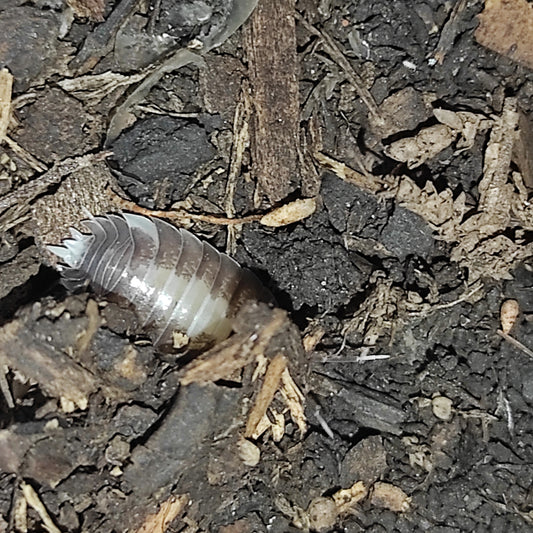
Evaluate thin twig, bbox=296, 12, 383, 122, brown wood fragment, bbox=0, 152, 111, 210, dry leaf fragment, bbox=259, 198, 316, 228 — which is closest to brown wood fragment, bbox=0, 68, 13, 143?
brown wood fragment, bbox=0, 152, 111, 210

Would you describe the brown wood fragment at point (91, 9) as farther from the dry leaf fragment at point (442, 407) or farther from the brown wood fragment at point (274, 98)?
the dry leaf fragment at point (442, 407)

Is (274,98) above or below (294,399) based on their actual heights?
above

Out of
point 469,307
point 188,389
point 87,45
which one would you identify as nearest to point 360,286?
point 469,307

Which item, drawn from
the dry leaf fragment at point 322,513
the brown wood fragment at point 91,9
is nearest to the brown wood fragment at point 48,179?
the brown wood fragment at point 91,9

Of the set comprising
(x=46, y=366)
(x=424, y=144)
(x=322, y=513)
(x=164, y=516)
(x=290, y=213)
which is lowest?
(x=322, y=513)

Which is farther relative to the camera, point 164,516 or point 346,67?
point 346,67

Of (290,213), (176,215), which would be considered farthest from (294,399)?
(176,215)

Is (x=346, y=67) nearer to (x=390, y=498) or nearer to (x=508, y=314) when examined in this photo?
(x=508, y=314)
